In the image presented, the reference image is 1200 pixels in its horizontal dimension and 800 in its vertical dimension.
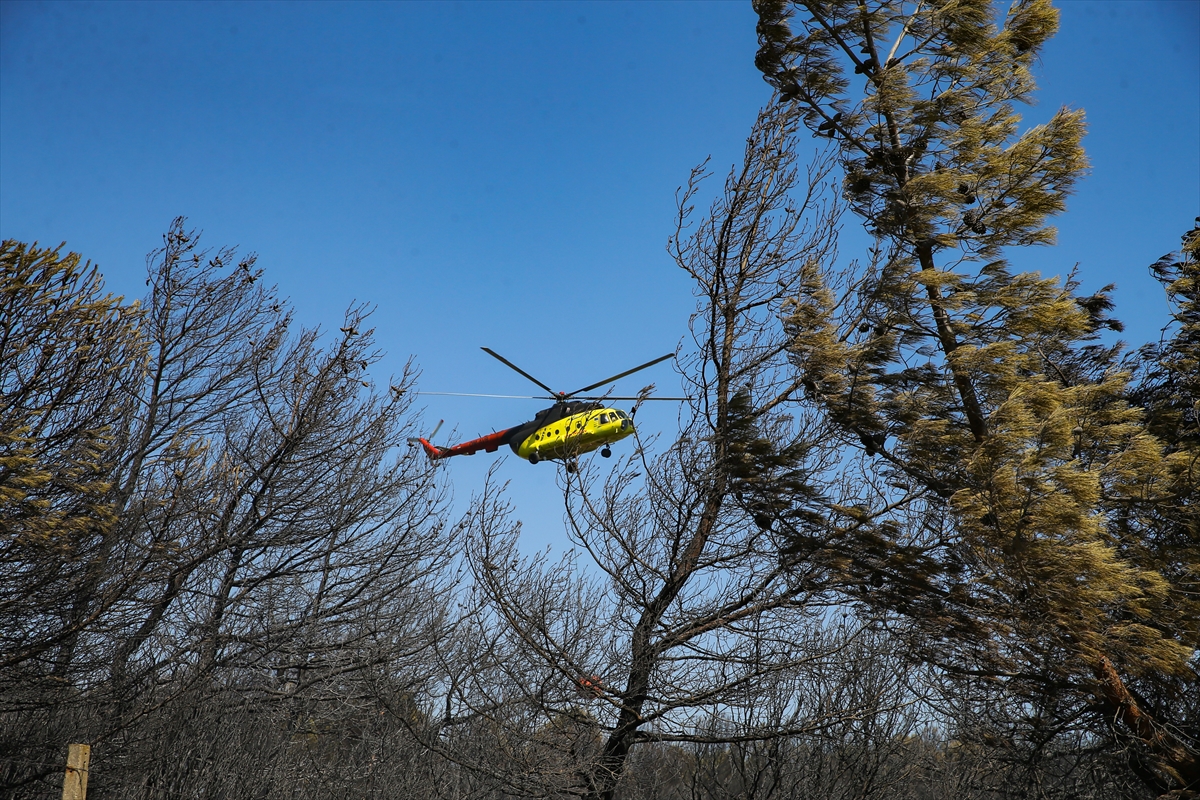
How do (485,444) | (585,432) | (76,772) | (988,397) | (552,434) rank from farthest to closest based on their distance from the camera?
(485,444) → (552,434) → (585,432) → (988,397) → (76,772)

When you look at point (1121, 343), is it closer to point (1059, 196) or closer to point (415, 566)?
point (1059, 196)

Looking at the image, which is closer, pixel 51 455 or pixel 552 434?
pixel 51 455

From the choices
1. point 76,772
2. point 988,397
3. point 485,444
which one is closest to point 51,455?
point 76,772

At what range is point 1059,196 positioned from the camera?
33.7ft

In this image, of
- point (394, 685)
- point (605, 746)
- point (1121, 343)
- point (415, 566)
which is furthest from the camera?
point (415, 566)

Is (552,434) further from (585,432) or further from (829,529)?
(829,529)

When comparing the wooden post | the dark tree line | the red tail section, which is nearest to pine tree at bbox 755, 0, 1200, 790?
the dark tree line

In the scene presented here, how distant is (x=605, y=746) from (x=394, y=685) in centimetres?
476

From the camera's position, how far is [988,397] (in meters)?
9.73

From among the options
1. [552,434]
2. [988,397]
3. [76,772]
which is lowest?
[76,772]

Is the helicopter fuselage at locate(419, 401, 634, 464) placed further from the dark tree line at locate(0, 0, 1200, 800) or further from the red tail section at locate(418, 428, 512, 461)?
the dark tree line at locate(0, 0, 1200, 800)

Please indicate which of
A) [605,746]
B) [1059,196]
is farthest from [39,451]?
[1059,196]

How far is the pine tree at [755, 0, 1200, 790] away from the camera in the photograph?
878 centimetres

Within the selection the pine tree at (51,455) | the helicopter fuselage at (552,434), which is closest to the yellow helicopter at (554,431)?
the helicopter fuselage at (552,434)
